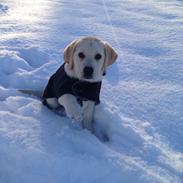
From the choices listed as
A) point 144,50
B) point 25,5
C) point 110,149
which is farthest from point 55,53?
point 25,5

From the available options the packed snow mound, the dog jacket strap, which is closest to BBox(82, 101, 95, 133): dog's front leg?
the dog jacket strap

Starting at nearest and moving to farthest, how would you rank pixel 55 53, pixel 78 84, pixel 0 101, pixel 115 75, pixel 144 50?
pixel 78 84, pixel 0 101, pixel 115 75, pixel 55 53, pixel 144 50

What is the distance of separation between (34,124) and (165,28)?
3.91 metres

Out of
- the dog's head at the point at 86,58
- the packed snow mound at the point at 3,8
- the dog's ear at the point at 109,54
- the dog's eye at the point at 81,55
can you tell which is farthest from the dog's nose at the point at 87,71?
the packed snow mound at the point at 3,8

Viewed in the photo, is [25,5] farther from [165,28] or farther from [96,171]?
[96,171]

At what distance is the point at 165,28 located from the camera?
613 cm

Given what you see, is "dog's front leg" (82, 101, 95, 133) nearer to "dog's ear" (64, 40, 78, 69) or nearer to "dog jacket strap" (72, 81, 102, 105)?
"dog jacket strap" (72, 81, 102, 105)

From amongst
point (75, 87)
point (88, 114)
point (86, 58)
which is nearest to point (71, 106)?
point (75, 87)

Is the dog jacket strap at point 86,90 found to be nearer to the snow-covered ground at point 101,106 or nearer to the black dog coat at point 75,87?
the black dog coat at point 75,87

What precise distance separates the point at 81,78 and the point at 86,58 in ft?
0.60

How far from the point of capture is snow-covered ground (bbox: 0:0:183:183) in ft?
8.11

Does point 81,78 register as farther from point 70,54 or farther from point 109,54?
point 109,54

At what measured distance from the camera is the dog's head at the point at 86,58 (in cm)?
306

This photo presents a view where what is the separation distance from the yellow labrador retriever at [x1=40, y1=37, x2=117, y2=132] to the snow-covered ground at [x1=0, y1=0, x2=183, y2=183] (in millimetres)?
159
